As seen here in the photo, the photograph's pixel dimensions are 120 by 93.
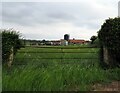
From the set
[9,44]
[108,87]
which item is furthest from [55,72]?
[9,44]

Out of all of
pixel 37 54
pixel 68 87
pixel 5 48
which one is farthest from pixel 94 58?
pixel 68 87

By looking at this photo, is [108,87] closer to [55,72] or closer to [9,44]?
[55,72]

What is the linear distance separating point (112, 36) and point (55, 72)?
10.2 ft

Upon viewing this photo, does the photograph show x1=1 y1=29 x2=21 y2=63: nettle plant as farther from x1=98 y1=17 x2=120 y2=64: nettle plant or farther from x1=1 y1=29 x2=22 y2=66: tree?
x1=98 y1=17 x2=120 y2=64: nettle plant

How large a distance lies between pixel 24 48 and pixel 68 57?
173cm

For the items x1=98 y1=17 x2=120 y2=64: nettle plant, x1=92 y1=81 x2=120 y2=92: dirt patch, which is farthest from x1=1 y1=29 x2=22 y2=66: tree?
x1=92 y1=81 x2=120 y2=92: dirt patch

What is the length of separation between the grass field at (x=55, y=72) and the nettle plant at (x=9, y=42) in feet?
1.46

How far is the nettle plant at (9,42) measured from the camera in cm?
1026

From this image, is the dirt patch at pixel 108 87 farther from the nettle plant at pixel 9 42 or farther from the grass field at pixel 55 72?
the nettle plant at pixel 9 42

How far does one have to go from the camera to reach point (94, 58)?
11.3 m

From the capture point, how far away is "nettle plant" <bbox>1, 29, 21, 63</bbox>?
10260 millimetres

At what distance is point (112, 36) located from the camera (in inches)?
411

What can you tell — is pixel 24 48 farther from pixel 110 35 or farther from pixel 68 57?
pixel 110 35

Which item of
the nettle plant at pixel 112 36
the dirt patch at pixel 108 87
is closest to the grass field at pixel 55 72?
the dirt patch at pixel 108 87
